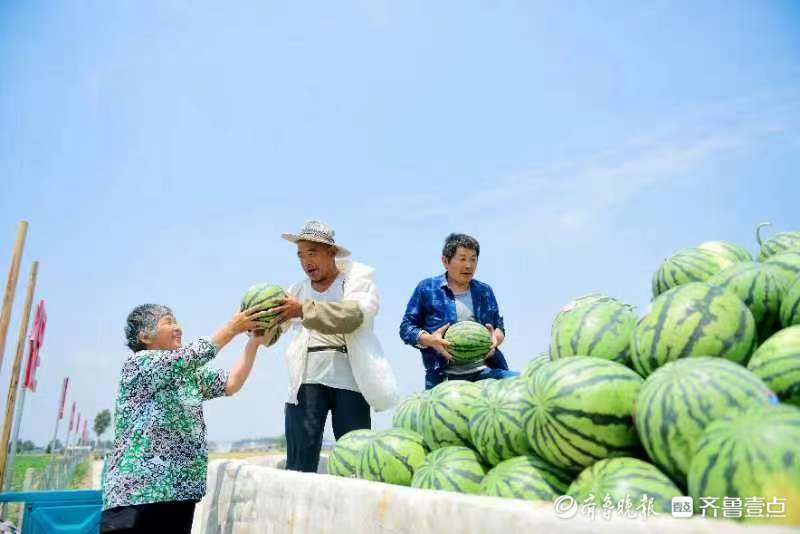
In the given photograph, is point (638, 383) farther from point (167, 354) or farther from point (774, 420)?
point (167, 354)

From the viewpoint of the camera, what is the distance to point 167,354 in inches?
141

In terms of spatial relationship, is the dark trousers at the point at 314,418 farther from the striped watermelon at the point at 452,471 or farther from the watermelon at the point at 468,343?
the striped watermelon at the point at 452,471

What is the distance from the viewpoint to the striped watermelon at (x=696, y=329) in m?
2.22

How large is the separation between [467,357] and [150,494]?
254cm

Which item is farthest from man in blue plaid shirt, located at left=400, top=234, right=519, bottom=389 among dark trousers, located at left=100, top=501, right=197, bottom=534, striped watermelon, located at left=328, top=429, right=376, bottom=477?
dark trousers, located at left=100, top=501, right=197, bottom=534

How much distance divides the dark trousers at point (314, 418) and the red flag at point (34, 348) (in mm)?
9532

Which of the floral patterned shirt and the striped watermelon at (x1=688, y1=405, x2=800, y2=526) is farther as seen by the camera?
the floral patterned shirt

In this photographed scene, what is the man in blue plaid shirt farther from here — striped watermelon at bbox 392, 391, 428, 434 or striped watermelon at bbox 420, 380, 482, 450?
striped watermelon at bbox 420, 380, 482, 450

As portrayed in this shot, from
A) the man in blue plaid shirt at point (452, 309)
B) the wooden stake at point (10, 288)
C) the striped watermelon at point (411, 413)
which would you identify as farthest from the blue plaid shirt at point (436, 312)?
the wooden stake at point (10, 288)

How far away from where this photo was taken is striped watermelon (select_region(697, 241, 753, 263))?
2.93 m

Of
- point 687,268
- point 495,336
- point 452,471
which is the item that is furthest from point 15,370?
point 687,268

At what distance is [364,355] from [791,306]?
2.97m

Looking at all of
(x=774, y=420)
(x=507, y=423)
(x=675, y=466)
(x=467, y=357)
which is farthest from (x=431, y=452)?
(x=467, y=357)

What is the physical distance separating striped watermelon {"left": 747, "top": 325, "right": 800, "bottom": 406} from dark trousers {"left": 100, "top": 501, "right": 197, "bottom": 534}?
306 centimetres
